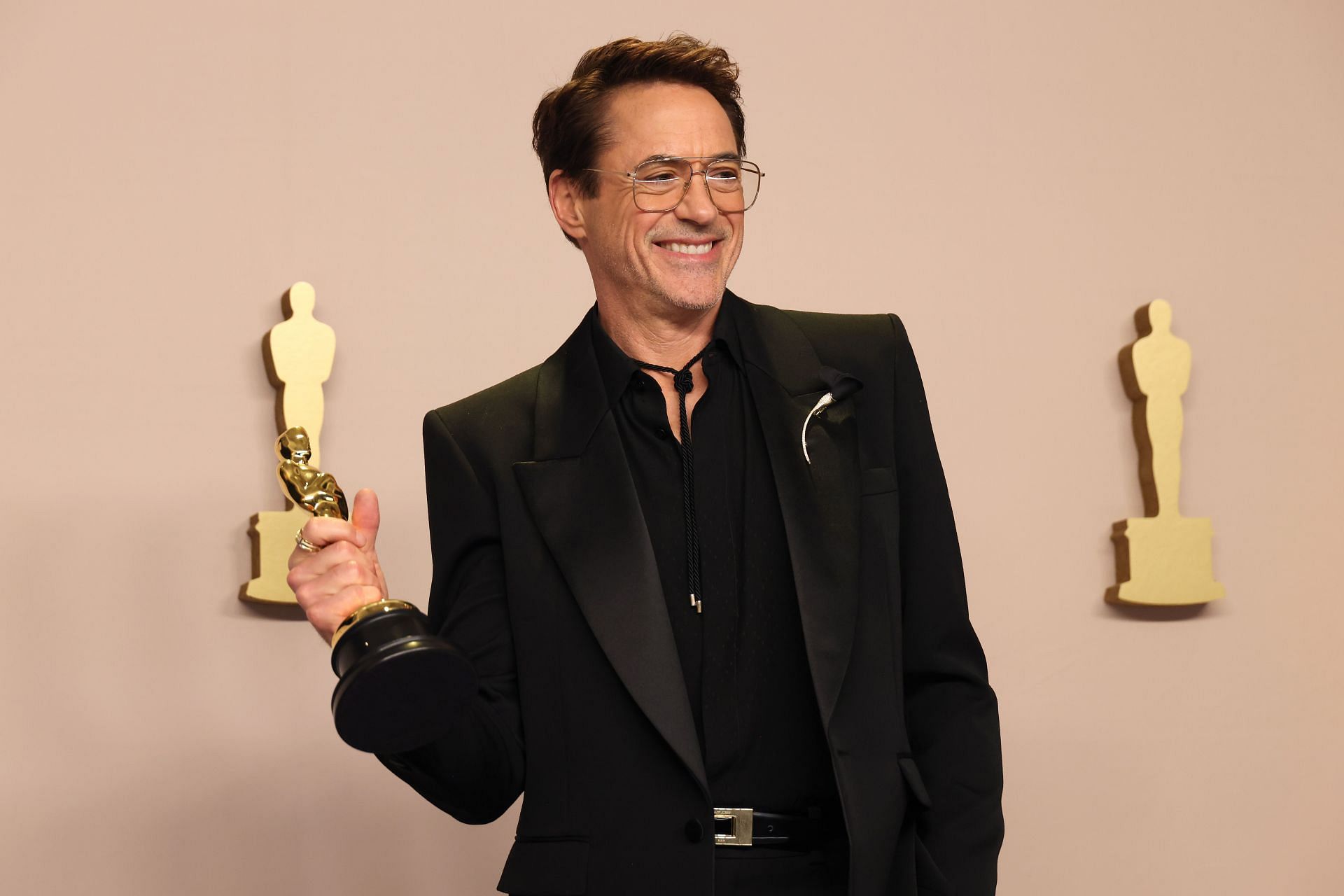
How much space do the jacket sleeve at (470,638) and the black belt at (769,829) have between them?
0.26 metres

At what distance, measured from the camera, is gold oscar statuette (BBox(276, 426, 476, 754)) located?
1278 mm

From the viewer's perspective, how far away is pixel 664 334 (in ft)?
5.65

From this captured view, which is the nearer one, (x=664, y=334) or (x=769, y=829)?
(x=769, y=829)

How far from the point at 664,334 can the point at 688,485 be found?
0.20 meters

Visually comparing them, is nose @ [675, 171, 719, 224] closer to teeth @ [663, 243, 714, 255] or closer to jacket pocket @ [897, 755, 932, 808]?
teeth @ [663, 243, 714, 255]

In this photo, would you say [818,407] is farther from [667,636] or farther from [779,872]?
[779,872]

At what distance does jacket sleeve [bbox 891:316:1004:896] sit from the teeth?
0.30 m

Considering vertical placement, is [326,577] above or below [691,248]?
below

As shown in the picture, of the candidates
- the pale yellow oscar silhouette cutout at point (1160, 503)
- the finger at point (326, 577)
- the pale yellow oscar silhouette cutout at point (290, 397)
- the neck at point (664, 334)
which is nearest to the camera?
the finger at point (326, 577)

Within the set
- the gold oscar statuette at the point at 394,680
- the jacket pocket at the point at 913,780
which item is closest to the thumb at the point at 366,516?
the gold oscar statuette at the point at 394,680

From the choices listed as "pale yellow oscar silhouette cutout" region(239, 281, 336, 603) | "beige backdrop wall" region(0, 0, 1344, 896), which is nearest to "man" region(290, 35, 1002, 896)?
"pale yellow oscar silhouette cutout" region(239, 281, 336, 603)

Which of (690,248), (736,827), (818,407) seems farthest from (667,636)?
(690,248)

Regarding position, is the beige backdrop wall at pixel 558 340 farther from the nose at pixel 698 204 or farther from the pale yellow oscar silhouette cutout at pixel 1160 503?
the nose at pixel 698 204

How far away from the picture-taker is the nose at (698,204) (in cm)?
165
